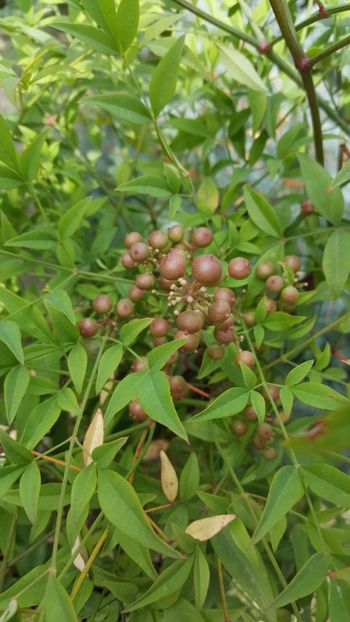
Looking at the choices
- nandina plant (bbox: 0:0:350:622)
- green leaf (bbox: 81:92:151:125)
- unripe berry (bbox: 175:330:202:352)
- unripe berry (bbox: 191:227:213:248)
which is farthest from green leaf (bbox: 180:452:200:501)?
green leaf (bbox: 81:92:151:125)

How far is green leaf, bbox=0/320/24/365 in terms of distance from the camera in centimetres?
55

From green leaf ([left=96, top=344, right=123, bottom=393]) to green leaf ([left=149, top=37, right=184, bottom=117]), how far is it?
25cm

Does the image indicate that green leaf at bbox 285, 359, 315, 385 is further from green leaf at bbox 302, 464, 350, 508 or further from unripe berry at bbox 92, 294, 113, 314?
unripe berry at bbox 92, 294, 113, 314

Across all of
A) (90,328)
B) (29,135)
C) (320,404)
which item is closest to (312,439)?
(320,404)

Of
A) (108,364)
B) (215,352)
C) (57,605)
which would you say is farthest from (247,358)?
(57,605)

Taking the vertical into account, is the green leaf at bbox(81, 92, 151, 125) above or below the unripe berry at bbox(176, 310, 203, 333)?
above

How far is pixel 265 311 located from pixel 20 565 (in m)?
0.41

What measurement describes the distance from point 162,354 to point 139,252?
0.14 meters

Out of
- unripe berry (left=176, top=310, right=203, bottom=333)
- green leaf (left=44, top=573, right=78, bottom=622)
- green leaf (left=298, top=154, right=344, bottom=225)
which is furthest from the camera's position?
green leaf (left=298, top=154, right=344, bottom=225)

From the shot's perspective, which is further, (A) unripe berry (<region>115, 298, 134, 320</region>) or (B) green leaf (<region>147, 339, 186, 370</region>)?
(A) unripe berry (<region>115, 298, 134, 320</region>)

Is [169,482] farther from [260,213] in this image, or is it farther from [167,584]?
[260,213]

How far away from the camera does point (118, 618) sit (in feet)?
1.97

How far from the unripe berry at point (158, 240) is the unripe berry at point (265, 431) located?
0.20m

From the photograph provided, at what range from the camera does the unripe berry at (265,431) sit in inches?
24.9
